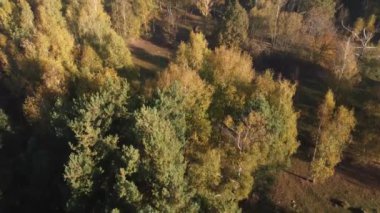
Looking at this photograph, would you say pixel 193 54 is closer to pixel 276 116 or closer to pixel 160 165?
pixel 276 116

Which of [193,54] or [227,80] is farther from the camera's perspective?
[193,54]

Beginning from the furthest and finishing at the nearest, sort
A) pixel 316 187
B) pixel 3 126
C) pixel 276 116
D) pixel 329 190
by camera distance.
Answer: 1. pixel 3 126
2. pixel 316 187
3. pixel 329 190
4. pixel 276 116

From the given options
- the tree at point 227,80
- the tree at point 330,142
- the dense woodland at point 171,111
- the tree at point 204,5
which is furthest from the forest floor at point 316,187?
the tree at point 204,5

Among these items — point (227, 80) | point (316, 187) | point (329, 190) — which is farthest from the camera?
point (227, 80)

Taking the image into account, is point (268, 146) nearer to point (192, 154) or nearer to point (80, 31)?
point (192, 154)

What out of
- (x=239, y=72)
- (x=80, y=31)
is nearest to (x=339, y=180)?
(x=239, y=72)

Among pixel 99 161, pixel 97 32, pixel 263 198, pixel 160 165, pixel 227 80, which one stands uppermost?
pixel 97 32

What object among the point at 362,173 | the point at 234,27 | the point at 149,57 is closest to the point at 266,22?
the point at 234,27

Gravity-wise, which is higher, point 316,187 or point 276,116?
point 276,116
